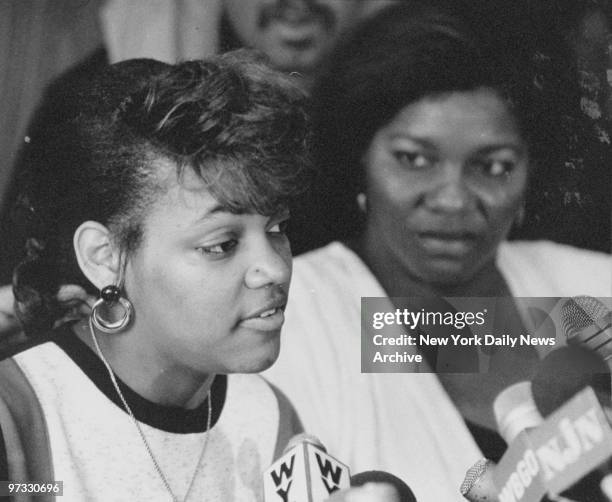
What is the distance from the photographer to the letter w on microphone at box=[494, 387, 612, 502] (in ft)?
5.20

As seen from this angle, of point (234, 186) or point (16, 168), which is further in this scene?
point (16, 168)

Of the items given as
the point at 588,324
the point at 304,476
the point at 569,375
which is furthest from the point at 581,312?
the point at 304,476

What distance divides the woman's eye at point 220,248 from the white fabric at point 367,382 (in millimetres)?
200

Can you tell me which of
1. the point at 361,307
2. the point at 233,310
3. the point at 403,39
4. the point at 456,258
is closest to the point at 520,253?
the point at 456,258

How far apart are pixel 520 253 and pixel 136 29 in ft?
3.18

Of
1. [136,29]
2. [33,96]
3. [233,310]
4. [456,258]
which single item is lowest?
[233,310]

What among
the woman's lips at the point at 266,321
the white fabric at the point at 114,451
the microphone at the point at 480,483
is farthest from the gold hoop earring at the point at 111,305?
the microphone at the point at 480,483

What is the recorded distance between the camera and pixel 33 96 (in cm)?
187

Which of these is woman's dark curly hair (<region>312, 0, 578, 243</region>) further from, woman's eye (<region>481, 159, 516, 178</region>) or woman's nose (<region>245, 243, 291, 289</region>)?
woman's nose (<region>245, 243, 291, 289</region>)

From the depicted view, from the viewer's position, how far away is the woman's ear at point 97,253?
1.73 meters

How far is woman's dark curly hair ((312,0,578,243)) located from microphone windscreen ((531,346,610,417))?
1.52 feet

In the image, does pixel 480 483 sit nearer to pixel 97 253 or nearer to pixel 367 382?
pixel 367 382

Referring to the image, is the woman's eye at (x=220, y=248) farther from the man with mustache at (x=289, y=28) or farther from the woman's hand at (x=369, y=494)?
the woman's hand at (x=369, y=494)

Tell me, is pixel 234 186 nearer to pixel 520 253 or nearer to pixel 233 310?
pixel 233 310
